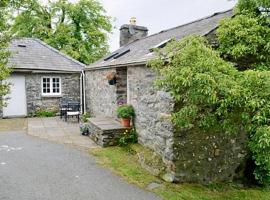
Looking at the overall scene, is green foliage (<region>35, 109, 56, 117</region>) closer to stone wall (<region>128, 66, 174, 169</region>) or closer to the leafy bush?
the leafy bush

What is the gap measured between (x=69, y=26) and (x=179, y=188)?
24.0 metres

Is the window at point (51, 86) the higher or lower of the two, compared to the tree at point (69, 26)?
lower

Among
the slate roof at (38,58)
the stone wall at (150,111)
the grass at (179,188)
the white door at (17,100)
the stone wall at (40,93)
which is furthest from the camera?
the stone wall at (40,93)

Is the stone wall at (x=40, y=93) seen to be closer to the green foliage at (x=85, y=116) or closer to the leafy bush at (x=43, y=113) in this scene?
the leafy bush at (x=43, y=113)

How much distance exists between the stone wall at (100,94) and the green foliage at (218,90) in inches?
275

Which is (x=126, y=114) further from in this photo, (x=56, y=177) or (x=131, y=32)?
(x=131, y=32)

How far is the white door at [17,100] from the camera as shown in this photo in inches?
686

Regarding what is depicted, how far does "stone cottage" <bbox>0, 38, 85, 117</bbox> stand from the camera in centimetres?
1750

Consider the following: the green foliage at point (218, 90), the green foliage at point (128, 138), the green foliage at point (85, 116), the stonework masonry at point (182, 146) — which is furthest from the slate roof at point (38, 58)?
the green foliage at point (218, 90)

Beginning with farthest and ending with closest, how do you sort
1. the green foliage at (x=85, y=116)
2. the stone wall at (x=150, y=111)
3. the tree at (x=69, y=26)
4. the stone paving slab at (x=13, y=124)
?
the tree at (x=69, y=26) → the green foliage at (x=85, y=116) → the stone paving slab at (x=13, y=124) → the stone wall at (x=150, y=111)

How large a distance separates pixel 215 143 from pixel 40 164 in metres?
4.88

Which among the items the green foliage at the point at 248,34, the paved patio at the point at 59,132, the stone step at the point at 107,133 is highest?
the green foliage at the point at 248,34

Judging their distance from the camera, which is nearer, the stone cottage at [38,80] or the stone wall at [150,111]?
the stone wall at [150,111]

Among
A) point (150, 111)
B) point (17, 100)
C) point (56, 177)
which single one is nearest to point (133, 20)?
point (17, 100)
